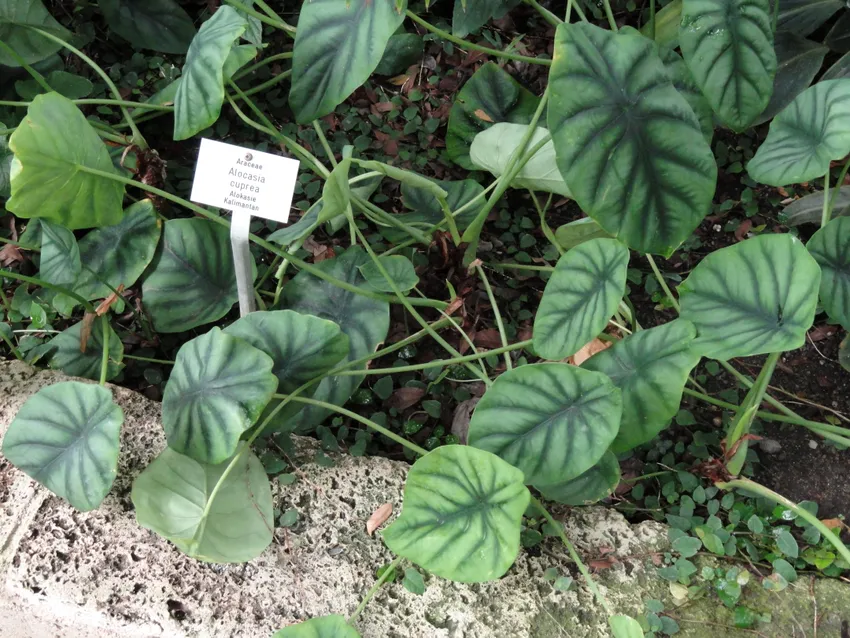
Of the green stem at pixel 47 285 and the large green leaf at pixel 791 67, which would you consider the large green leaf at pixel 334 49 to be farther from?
the large green leaf at pixel 791 67

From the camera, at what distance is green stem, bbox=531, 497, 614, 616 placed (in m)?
1.13

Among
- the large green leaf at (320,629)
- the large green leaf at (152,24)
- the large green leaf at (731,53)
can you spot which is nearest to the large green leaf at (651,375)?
the large green leaf at (731,53)

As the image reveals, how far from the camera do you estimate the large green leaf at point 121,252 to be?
1.46 meters

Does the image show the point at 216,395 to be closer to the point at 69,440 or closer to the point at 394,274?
the point at 69,440

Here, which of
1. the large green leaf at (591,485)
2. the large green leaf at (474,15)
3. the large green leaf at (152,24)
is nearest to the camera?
the large green leaf at (591,485)

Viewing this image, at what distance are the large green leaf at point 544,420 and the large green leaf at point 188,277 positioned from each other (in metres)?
0.65

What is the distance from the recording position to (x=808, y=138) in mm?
1168

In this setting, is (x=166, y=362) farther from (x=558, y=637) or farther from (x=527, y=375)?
(x=558, y=637)

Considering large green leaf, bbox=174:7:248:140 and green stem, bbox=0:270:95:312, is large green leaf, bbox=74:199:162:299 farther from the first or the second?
large green leaf, bbox=174:7:248:140

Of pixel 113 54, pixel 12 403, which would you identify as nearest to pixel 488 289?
pixel 12 403

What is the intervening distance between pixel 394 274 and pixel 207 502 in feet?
1.79

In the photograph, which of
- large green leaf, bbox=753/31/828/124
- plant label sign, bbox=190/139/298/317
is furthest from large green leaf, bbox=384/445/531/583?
large green leaf, bbox=753/31/828/124

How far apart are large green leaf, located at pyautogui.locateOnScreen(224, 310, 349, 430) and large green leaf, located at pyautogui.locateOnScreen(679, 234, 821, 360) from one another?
58cm

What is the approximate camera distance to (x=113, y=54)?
6.59ft
